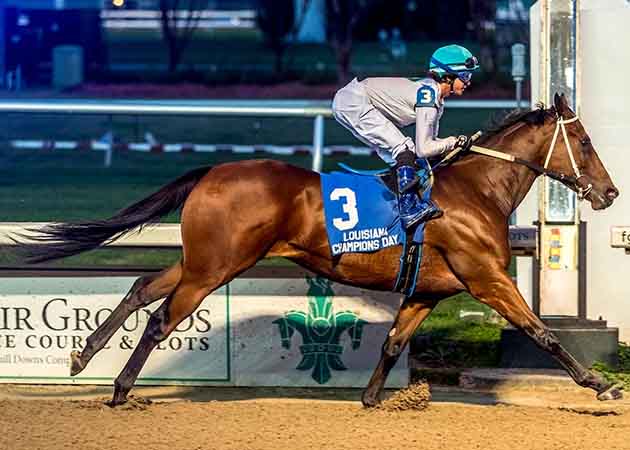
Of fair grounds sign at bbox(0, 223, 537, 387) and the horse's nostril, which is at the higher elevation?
the horse's nostril

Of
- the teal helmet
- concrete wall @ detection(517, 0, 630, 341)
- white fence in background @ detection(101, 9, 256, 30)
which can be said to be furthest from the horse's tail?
white fence in background @ detection(101, 9, 256, 30)

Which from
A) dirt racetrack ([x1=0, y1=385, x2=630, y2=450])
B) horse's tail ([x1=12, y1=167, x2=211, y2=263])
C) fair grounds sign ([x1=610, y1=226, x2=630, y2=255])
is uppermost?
horse's tail ([x1=12, y1=167, x2=211, y2=263])

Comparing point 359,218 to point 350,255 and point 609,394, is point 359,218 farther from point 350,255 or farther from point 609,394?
point 609,394

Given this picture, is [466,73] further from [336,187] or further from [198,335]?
[198,335]

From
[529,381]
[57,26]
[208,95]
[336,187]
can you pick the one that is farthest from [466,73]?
[57,26]

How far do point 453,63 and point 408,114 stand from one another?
360 mm

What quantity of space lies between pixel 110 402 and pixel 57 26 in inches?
873

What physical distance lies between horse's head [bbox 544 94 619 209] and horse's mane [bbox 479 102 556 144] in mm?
71

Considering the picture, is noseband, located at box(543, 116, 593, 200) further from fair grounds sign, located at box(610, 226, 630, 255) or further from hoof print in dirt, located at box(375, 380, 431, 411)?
hoof print in dirt, located at box(375, 380, 431, 411)

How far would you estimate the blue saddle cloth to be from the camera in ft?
23.9

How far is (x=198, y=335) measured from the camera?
325 inches

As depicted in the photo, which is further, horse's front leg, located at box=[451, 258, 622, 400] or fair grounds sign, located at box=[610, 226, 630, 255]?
fair grounds sign, located at box=[610, 226, 630, 255]

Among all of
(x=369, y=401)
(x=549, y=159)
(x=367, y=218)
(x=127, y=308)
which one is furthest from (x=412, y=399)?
(x=127, y=308)

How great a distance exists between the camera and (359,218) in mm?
7285
